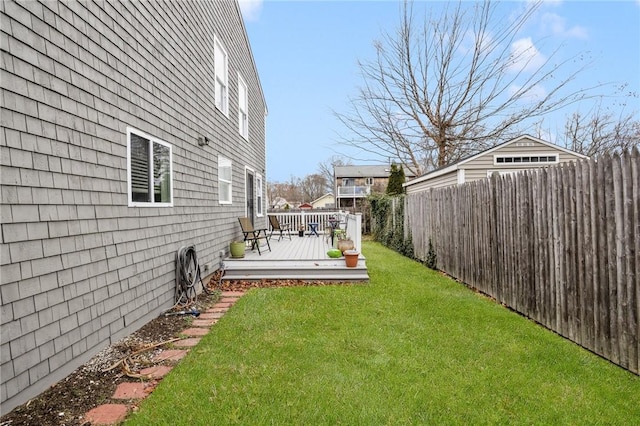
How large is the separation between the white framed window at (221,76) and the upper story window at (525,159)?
26.5 feet

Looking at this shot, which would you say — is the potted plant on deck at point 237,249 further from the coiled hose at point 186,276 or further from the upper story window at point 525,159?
the upper story window at point 525,159

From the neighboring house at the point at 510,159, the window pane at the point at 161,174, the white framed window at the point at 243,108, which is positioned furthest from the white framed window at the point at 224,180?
the neighboring house at the point at 510,159

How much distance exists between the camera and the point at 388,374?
2.75 m

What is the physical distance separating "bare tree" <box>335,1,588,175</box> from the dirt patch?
47.2 ft

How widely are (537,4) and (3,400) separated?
15615mm

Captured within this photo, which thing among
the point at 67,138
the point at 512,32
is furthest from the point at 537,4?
the point at 67,138

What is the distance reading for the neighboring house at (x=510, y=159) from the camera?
35.3ft

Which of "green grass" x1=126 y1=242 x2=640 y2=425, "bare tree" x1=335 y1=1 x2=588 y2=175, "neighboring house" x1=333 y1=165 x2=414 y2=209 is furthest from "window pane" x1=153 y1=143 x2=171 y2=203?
"neighboring house" x1=333 y1=165 x2=414 y2=209

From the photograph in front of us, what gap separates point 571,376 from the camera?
2732mm

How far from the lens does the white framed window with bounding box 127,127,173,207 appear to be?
12.6 feet

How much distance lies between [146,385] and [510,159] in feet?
37.3

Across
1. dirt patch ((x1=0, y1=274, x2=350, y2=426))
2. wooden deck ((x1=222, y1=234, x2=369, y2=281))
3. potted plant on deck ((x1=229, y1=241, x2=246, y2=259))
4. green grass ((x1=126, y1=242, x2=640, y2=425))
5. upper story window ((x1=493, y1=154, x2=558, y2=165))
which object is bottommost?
green grass ((x1=126, y1=242, x2=640, y2=425))

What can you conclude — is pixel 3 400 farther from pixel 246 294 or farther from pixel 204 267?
pixel 204 267

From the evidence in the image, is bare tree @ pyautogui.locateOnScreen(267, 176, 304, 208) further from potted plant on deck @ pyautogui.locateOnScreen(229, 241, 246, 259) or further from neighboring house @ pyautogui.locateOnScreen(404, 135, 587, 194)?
potted plant on deck @ pyautogui.locateOnScreen(229, 241, 246, 259)
